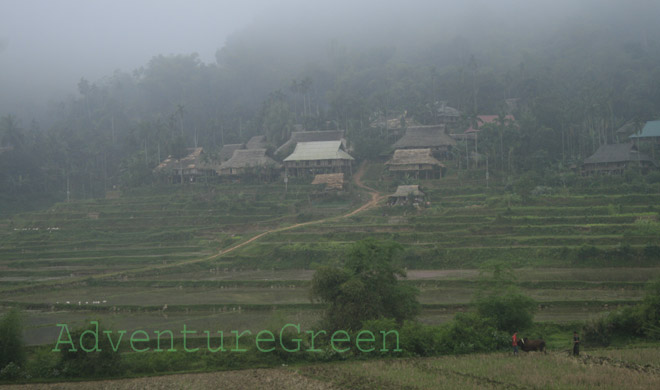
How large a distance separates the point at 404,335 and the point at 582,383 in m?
5.73

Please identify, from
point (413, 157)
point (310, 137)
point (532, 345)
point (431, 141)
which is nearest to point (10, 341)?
point (532, 345)

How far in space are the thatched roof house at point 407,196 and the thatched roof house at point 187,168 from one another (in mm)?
20310

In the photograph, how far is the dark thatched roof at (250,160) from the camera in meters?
55.8

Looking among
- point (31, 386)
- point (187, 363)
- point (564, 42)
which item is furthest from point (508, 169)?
point (564, 42)

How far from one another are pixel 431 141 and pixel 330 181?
457 inches

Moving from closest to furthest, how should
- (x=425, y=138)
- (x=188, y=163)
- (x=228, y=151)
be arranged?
1. (x=425, y=138)
2. (x=188, y=163)
3. (x=228, y=151)

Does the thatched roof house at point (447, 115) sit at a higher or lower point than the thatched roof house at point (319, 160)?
higher

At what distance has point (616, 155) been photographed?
4709cm

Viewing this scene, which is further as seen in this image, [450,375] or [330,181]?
[330,181]

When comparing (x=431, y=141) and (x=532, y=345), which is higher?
(x=431, y=141)

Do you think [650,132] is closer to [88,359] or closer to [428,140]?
[428,140]

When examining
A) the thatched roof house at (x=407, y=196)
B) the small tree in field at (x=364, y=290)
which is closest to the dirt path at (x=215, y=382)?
the small tree in field at (x=364, y=290)

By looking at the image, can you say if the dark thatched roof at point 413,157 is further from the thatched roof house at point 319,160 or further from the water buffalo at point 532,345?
the water buffalo at point 532,345

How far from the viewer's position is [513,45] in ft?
343
